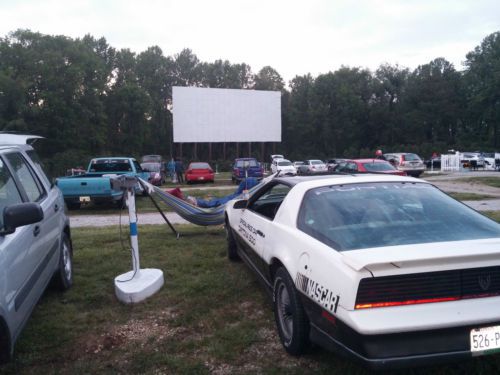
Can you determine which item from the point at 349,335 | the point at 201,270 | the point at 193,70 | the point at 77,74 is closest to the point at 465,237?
the point at 349,335

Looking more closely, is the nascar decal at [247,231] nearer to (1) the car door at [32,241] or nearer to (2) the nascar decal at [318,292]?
(2) the nascar decal at [318,292]

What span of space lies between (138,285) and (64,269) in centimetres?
93

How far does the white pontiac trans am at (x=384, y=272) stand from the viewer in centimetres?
261

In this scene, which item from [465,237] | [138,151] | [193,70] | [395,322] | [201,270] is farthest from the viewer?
[193,70]

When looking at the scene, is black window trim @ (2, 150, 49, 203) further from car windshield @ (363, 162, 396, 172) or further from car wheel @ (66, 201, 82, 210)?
car windshield @ (363, 162, 396, 172)

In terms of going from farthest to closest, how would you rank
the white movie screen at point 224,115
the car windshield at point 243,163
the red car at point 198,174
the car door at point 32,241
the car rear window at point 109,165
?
the white movie screen at point 224,115 → the car windshield at point 243,163 → the red car at point 198,174 → the car rear window at point 109,165 → the car door at point 32,241

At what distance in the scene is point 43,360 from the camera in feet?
11.9

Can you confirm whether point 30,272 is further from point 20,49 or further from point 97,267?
point 20,49

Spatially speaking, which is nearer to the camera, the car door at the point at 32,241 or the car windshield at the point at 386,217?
the car windshield at the point at 386,217

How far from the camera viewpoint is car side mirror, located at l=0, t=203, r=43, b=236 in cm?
302

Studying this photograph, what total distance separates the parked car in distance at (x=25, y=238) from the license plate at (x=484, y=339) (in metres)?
2.86

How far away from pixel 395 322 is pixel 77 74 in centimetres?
4973

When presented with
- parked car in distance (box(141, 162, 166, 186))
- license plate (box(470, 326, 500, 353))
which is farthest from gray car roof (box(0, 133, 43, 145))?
parked car in distance (box(141, 162, 166, 186))

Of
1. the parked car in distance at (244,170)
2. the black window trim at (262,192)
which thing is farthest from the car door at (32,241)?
the parked car in distance at (244,170)
